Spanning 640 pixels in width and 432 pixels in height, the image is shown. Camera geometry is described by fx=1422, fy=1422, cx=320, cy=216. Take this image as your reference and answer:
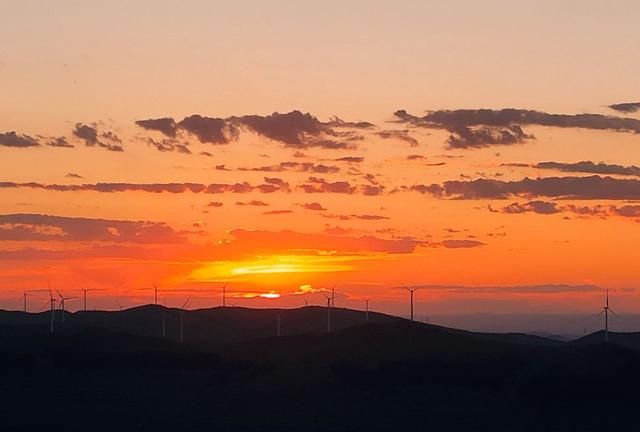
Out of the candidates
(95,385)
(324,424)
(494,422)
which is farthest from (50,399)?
(494,422)

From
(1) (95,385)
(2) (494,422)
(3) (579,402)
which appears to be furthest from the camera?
(1) (95,385)

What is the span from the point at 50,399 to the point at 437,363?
3365cm

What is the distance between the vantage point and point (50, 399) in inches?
4774

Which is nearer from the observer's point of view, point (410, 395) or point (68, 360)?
point (410, 395)

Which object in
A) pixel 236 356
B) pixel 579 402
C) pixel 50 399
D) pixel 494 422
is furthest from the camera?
pixel 236 356

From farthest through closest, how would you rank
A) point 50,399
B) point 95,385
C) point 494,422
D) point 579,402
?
point 95,385, point 50,399, point 579,402, point 494,422

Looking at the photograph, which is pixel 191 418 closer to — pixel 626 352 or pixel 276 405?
pixel 276 405

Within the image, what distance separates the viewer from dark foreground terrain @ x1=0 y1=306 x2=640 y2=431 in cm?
10781

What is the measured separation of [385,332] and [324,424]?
3486 centimetres

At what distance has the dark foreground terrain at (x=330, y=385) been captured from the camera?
354 feet

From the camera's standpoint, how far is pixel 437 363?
125125 mm

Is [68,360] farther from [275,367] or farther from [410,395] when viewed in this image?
[410,395]

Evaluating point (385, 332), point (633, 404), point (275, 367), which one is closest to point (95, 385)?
point (275, 367)

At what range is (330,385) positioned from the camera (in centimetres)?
12206
